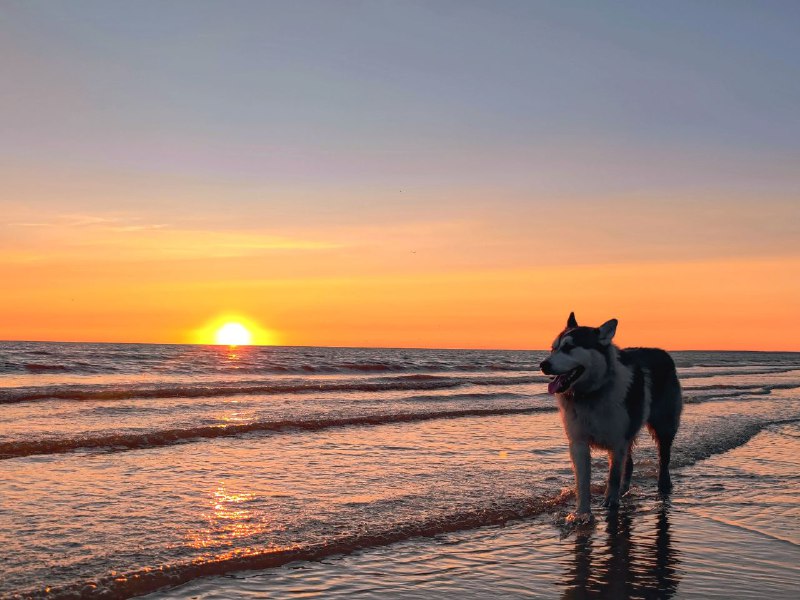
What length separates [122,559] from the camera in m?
5.06

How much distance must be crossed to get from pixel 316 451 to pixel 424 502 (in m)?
3.49

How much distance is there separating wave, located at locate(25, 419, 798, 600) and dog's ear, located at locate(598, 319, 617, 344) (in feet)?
5.70

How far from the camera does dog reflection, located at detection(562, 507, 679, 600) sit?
4543 mm

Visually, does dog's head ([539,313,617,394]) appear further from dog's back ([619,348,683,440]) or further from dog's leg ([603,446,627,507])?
dog's back ([619,348,683,440])

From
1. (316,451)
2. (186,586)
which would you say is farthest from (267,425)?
(186,586)

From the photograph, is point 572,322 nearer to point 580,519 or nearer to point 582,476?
point 582,476

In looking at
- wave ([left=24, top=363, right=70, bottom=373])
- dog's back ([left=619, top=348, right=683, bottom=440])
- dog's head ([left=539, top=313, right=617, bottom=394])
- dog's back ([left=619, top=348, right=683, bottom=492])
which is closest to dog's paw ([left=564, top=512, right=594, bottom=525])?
dog's head ([left=539, top=313, right=617, bottom=394])

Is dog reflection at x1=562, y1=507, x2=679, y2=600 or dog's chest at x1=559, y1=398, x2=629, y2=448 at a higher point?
dog's chest at x1=559, y1=398, x2=629, y2=448

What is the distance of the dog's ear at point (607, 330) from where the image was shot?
6840 mm

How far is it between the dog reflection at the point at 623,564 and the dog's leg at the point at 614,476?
0.56 meters

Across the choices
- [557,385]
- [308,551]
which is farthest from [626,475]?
[308,551]

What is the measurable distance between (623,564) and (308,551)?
7.62 ft

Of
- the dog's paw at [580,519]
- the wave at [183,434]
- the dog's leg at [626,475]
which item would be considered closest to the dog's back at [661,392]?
the dog's leg at [626,475]

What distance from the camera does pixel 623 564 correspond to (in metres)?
5.14
